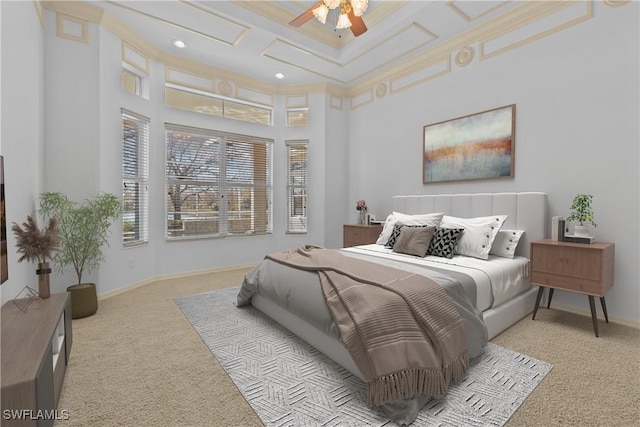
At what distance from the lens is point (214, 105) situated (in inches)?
191

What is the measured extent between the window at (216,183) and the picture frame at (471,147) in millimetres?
2824

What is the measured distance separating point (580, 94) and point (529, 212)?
1252mm

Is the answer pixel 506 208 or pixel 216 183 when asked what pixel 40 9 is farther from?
pixel 506 208

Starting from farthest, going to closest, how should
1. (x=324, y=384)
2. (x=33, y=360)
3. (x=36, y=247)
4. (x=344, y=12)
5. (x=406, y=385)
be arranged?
(x=344, y=12), (x=36, y=247), (x=324, y=384), (x=406, y=385), (x=33, y=360)

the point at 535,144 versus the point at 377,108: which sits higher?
the point at 377,108

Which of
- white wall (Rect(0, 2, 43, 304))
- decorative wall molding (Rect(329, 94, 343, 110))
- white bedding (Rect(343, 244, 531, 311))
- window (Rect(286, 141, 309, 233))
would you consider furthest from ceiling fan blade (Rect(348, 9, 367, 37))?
window (Rect(286, 141, 309, 233))

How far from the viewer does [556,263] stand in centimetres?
265

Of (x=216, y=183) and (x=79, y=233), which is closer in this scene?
(x=79, y=233)

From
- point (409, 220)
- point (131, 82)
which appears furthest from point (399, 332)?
point (131, 82)

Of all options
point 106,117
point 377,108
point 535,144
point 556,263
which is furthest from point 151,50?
point 556,263

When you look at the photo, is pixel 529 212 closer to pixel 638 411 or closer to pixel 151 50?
pixel 638 411

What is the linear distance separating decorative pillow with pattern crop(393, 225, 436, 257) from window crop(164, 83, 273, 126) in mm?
3396

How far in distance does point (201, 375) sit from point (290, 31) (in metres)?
3.98

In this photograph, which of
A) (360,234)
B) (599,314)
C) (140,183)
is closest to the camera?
(599,314)
